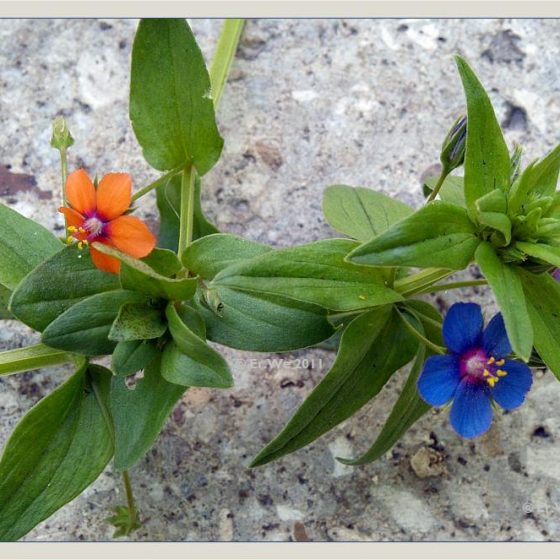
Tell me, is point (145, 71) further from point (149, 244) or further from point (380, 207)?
point (380, 207)

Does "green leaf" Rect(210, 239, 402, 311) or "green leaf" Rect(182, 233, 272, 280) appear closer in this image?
"green leaf" Rect(210, 239, 402, 311)

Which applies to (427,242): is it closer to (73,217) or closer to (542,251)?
(542,251)

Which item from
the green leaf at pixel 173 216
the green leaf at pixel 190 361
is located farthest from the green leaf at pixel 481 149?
the green leaf at pixel 173 216

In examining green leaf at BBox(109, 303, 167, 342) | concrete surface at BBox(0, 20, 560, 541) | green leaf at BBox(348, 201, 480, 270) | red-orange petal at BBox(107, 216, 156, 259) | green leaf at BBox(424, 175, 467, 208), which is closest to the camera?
green leaf at BBox(348, 201, 480, 270)

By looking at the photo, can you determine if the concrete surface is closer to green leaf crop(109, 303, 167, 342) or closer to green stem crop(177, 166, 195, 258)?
green stem crop(177, 166, 195, 258)

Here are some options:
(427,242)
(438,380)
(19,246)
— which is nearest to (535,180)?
(427,242)

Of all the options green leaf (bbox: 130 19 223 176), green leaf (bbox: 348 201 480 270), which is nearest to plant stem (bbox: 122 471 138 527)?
green leaf (bbox: 130 19 223 176)
